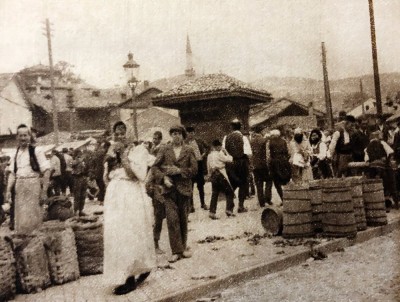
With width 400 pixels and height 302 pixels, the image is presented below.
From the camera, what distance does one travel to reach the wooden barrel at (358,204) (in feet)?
28.0

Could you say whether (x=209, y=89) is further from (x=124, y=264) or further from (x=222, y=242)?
(x=124, y=264)

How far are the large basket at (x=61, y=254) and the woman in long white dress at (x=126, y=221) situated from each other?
0.96 meters

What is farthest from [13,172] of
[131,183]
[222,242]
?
[222,242]

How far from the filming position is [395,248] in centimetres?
767

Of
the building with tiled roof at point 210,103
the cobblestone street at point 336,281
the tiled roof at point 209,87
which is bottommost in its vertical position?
the cobblestone street at point 336,281

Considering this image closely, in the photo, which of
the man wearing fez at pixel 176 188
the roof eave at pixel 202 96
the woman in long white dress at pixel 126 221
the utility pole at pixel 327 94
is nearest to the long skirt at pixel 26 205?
the woman in long white dress at pixel 126 221

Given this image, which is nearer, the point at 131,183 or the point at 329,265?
the point at 131,183

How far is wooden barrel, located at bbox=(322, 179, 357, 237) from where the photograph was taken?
8.09m

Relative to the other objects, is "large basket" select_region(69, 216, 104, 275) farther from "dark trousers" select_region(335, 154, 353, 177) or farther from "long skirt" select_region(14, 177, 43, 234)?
"dark trousers" select_region(335, 154, 353, 177)

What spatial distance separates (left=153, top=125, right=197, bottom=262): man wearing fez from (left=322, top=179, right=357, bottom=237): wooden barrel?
2350 millimetres

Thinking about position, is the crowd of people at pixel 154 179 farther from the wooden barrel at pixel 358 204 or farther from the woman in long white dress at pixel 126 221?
the wooden barrel at pixel 358 204

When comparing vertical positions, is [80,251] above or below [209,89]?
below

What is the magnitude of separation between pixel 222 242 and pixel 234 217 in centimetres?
277

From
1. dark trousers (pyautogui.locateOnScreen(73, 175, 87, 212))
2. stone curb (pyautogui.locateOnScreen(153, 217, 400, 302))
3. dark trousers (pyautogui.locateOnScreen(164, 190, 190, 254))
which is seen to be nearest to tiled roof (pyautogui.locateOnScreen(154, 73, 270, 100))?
dark trousers (pyautogui.locateOnScreen(73, 175, 87, 212))
